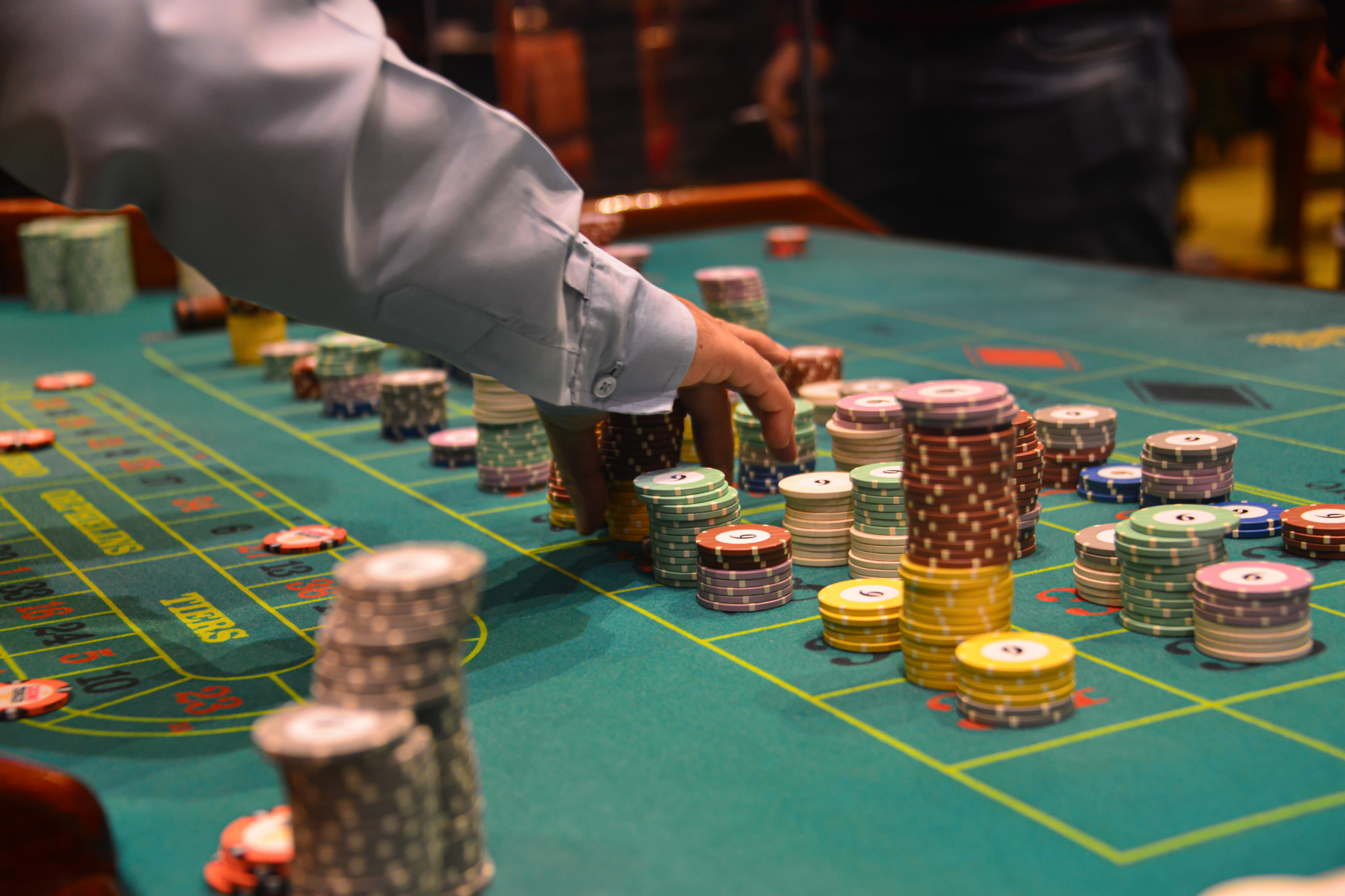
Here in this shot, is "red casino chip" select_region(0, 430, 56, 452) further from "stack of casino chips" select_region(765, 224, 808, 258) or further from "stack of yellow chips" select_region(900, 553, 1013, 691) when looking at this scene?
"stack of casino chips" select_region(765, 224, 808, 258)

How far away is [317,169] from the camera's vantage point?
1.90 m

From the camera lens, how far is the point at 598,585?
246 cm

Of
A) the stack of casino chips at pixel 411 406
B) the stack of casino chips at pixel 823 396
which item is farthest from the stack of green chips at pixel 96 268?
the stack of casino chips at pixel 823 396

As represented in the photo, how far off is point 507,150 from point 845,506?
92cm

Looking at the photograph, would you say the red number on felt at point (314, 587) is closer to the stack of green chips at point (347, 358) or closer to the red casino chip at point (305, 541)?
the red casino chip at point (305, 541)

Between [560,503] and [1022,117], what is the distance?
3967 mm

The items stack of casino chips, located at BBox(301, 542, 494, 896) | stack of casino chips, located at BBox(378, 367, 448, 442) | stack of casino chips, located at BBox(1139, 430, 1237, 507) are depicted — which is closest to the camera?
stack of casino chips, located at BBox(301, 542, 494, 896)

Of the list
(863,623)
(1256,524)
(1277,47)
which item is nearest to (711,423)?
(863,623)

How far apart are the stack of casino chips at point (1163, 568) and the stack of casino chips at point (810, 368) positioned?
1.65 metres

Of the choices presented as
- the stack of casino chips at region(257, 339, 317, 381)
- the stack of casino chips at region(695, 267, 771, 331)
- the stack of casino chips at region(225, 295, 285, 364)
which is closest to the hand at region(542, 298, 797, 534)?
the stack of casino chips at region(695, 267, 771, 331)

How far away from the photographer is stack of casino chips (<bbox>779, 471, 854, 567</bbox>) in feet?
8.27

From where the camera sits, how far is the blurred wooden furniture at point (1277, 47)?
31.1 ft

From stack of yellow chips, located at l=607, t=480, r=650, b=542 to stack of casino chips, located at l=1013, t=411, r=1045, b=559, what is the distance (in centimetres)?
70

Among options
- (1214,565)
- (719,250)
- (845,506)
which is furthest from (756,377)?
(719,250)
